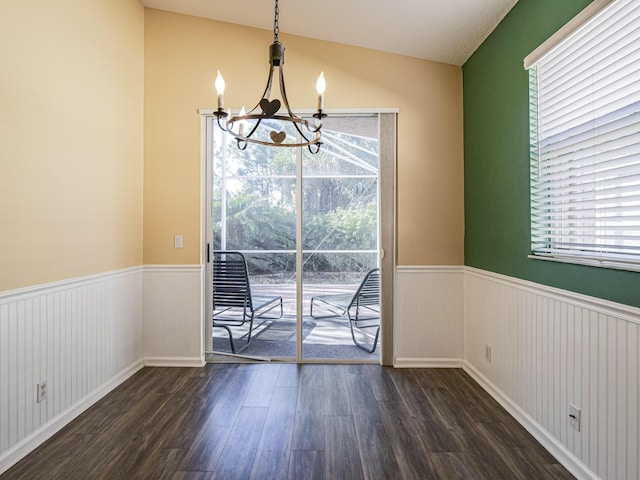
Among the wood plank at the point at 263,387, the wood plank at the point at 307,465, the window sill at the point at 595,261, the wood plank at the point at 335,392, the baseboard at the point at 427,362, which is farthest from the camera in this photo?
the baseboard at the point at 427,362

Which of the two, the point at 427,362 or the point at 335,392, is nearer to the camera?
the point at 335,392

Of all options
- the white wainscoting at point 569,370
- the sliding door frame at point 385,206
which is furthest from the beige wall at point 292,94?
the white wainscoting at point 569,370

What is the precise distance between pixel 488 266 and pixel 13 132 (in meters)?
3.10

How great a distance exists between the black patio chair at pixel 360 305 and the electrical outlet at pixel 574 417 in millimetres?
1640

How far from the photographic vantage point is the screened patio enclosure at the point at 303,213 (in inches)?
130

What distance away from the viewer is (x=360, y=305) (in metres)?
3.32

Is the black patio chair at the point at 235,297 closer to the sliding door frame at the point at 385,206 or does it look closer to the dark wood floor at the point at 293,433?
the sliding door frame at the point at 385,206

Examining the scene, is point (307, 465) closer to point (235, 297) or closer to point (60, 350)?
point (60, 350)

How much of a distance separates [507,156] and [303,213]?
5.46 ft

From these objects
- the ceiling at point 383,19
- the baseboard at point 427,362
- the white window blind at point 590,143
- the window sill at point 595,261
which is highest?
the ceiling at point 383,19

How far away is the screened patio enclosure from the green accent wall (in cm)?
81

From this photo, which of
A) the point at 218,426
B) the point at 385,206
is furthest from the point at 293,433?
the point at 385,206

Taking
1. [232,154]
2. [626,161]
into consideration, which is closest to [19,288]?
[232,154]

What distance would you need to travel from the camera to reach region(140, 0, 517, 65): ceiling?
254 cm
